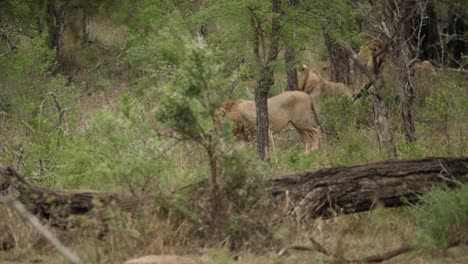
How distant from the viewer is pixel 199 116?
691cm

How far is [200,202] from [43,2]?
2.57 meters

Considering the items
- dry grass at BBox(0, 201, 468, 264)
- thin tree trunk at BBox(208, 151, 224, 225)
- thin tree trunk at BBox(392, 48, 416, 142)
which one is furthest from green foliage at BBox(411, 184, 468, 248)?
thin tree trunk at BBox(392, 48, 416, 142)

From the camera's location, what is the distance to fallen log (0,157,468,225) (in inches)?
288

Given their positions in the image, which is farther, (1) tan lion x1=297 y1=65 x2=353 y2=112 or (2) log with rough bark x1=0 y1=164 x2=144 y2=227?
(1) tan lion x1=297 y1=65 x2=353 y2=112

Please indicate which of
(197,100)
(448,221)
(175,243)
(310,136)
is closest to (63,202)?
(175,243)

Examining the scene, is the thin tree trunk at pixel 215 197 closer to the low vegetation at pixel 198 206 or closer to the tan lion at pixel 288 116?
the low vegetation at pixel 198 206

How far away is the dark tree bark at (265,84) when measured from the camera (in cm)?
1261

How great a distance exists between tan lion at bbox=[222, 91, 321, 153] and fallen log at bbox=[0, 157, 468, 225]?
891 centimetres

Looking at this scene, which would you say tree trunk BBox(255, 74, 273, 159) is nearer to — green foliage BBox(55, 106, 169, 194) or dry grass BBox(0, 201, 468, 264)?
green foliage BBox(55, 106, 169, 194)

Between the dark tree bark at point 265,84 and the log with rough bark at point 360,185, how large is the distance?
5305 mm

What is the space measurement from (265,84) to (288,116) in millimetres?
3994

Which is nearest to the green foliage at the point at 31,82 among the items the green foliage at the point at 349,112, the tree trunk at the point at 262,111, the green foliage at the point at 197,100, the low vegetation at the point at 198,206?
the tree trunk at the point at 262,111

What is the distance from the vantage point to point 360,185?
294 inches

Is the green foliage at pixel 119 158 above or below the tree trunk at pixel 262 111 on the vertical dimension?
above
